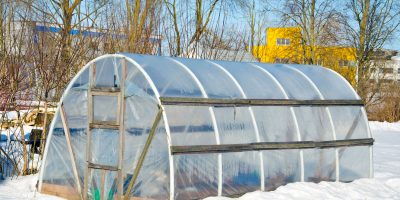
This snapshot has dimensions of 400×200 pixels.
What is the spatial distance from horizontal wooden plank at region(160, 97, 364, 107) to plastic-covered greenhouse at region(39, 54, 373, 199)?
2cm

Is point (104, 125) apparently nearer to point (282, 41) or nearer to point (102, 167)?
point (102, 167)

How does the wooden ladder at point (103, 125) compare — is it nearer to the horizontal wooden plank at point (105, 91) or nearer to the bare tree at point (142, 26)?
the horizontal wooden plank at point (105, 91)

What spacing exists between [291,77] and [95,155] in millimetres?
3917

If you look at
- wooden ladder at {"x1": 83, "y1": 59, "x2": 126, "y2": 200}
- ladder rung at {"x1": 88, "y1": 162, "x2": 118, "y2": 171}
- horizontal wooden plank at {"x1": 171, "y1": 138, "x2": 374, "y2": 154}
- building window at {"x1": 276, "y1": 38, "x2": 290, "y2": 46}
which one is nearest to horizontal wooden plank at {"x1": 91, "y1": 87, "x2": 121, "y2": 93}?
wooden ladder at {"x1": 83, "y1": 59, "x2": 126, "y2": 200}

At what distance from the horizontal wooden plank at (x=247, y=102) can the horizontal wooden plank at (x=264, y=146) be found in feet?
2.08

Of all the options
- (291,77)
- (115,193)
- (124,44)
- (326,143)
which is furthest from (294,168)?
(124,44)

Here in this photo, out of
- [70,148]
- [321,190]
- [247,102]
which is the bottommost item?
[321,190]

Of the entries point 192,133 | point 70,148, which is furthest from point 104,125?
point 192,133

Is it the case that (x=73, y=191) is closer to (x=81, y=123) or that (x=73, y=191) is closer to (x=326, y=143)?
(x=81, y=123)

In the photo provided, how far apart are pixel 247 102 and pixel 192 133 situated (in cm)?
135

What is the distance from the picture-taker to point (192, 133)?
378 inches

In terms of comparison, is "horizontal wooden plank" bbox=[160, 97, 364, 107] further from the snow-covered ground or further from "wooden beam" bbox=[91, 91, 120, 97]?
the snow-covered ground

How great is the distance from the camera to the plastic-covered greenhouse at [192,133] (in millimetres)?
9469

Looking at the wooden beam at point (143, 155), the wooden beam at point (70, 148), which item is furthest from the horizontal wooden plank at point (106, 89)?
the wooden beam at point (143, 155)
